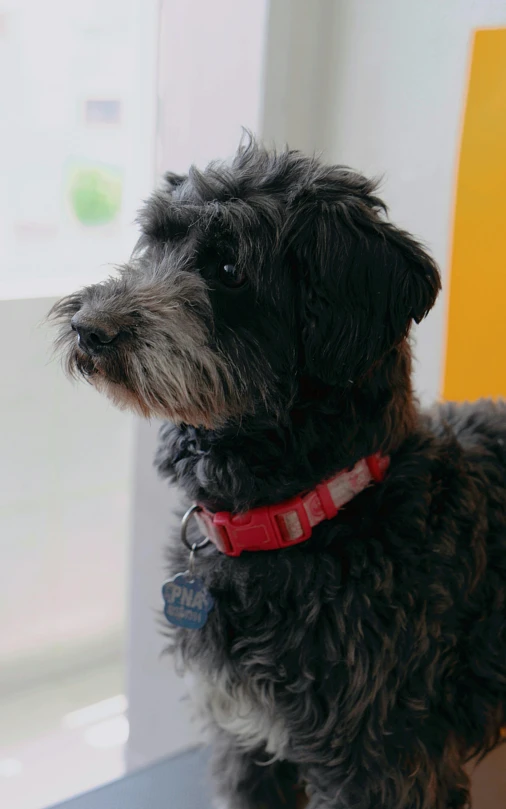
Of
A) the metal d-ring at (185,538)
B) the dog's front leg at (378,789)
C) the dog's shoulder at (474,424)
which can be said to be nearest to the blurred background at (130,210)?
the dog's shoulder at (474,424)

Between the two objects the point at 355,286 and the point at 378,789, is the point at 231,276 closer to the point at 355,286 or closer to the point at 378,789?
the point at 355,286

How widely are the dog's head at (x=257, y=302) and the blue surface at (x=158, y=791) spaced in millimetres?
634

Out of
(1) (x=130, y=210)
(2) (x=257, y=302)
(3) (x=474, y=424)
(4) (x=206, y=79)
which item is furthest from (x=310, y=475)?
(1) (x=130, y=210)

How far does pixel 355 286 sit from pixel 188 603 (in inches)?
17.9

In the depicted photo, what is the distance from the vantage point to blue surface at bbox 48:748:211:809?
1.26 m

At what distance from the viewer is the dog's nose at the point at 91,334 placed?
0.96 metres

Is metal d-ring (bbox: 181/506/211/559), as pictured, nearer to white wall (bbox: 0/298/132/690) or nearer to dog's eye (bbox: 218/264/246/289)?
dog's eye (bbox: 218/264/246/289)

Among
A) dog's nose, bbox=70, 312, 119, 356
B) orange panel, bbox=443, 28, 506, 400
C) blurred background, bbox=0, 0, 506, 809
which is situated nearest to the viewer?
dog's nose, bbox=70, 312, 119, 356

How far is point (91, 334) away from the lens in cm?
96

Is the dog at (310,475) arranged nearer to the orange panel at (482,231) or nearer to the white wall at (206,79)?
the orange panel at (482,231)

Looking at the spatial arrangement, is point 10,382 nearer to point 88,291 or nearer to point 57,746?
point 57,746

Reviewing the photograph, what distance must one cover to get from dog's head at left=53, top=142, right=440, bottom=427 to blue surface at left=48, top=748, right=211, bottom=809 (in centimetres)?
63

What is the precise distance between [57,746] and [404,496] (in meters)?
1.69

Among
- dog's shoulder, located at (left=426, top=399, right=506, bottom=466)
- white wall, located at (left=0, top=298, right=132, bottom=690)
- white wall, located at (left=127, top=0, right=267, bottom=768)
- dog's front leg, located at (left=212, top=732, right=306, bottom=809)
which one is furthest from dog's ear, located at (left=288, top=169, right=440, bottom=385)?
white wall, located at (left=0, top=298, right=132, bottom=690)
